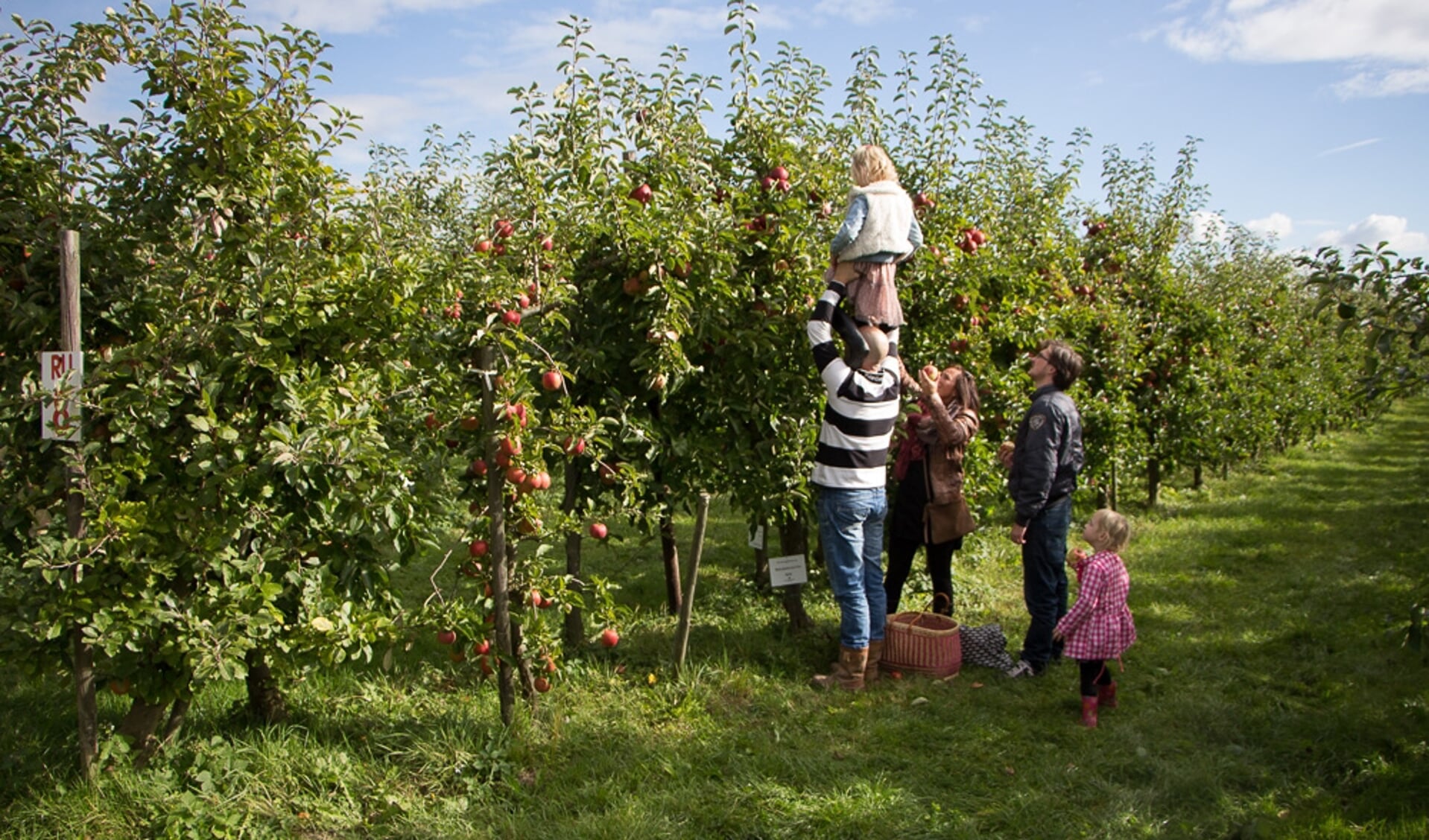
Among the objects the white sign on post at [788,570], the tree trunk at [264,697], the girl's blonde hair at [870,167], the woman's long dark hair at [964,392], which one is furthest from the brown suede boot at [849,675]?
the tree trunk at [264,697]

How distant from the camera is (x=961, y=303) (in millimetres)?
6066

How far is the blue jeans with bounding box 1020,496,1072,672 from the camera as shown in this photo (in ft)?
17.1

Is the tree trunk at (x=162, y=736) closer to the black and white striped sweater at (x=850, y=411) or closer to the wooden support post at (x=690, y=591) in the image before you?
the wooden support post at (x=690, y=591)

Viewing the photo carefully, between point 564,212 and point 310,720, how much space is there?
248 cm

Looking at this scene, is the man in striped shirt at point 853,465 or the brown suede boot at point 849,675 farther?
the brown suede boot at point 849,675

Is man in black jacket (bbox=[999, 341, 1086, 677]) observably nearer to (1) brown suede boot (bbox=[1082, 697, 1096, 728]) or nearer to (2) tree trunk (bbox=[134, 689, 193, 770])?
(1) brown suede boot (bbox=[1082, 697, 1096, 728])

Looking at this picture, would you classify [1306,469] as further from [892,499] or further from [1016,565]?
[892,499]

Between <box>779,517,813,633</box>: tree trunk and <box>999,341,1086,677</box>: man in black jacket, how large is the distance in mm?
1198

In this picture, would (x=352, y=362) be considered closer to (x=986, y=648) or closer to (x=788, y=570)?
(x=788, y=570)

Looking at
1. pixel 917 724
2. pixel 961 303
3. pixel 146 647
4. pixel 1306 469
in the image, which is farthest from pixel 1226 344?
pixel 146 647

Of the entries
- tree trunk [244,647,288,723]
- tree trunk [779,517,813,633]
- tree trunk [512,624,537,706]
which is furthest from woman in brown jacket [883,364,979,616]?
tree trunk [244,647,288,723]

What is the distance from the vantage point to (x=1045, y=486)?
5074 mm

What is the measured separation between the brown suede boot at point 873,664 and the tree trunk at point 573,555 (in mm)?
1479

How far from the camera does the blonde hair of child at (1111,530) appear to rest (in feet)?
15.0
